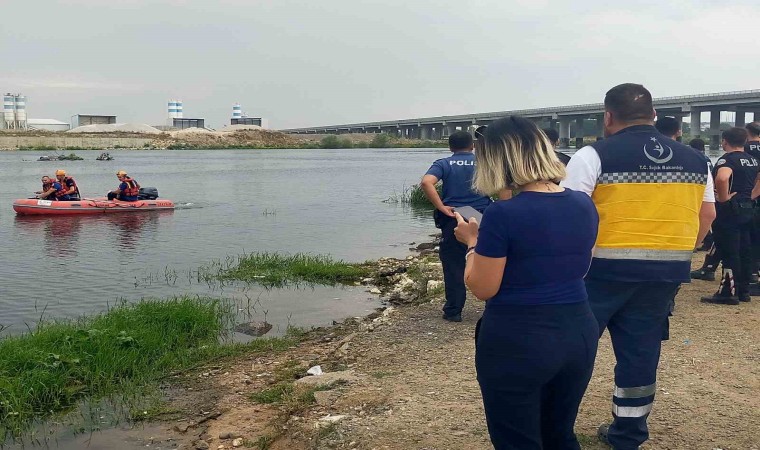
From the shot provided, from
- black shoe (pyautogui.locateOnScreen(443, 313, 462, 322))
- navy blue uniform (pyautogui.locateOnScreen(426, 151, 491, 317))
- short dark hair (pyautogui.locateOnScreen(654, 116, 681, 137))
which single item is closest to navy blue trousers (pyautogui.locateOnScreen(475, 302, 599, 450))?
navy blue uniform (pyautogui.locateOnScreen(426, 151, 491, 317))

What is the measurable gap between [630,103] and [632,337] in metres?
1.37

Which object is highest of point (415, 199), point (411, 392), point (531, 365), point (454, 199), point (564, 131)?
point (564, 131)

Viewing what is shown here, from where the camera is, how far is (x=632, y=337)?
157 inches

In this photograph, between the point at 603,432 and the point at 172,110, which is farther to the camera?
the point at 172,110

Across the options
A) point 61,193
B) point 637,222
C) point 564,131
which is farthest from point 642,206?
point 564,131

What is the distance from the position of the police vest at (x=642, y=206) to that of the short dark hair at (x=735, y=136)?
3992mm

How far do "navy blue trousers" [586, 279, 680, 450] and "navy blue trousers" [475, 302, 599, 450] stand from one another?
1.00m

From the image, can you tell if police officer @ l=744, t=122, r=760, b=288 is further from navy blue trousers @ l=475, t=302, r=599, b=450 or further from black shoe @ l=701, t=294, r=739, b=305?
navy blue trousers @ l=475, t=302, r=599, b=450

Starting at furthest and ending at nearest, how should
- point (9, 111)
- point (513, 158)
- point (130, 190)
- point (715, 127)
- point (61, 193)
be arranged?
1. point (9, 111)
2. point (715, 127)
3. point (130, 190)
4. point (61, 193)
5. point (513, 158)

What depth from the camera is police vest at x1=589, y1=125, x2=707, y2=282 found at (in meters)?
3.89

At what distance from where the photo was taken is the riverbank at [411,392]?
15.4 feet

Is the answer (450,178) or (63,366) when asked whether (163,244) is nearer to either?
(63,366)

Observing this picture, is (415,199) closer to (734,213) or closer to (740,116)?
(734,213)

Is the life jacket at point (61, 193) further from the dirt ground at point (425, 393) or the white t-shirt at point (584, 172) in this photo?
the white t-shirt at point (584, 172)
